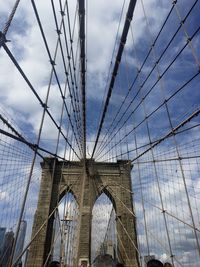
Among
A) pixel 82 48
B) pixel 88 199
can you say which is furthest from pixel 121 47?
pixel 88 199

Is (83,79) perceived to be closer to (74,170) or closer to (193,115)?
(193,115)

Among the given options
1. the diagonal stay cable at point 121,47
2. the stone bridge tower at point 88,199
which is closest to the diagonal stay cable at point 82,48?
the diagonal stay cable at point 121,47

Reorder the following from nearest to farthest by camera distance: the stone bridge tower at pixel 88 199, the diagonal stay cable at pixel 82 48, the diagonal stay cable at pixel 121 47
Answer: the diagonal stay cable at pixel 82 48
the diagonal stay cable at pixel 121 47
the stone bridge tower at pixel 88 199

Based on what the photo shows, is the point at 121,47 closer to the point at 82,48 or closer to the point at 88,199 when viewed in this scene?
the point at 82,48

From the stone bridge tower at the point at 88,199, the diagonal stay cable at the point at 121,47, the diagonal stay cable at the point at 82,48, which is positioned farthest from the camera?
the stone bridge tower at the point at 88,199

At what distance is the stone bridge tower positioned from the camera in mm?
14516

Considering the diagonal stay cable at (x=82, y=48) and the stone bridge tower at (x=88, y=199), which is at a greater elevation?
the diagonal stay cable at (x=82, y=48)

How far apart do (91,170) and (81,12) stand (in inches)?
502

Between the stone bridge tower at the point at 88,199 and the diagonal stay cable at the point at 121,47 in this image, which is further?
the stone bridge tower at the point at 88,199

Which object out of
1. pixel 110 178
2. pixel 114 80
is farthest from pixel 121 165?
pixel 114 80

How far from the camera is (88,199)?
668 inches

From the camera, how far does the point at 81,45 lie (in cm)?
860

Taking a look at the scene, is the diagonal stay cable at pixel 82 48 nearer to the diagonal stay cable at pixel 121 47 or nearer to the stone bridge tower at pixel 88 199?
the diagonal stay cable at pixel 121 47

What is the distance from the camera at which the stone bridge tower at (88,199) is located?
47.6ft
